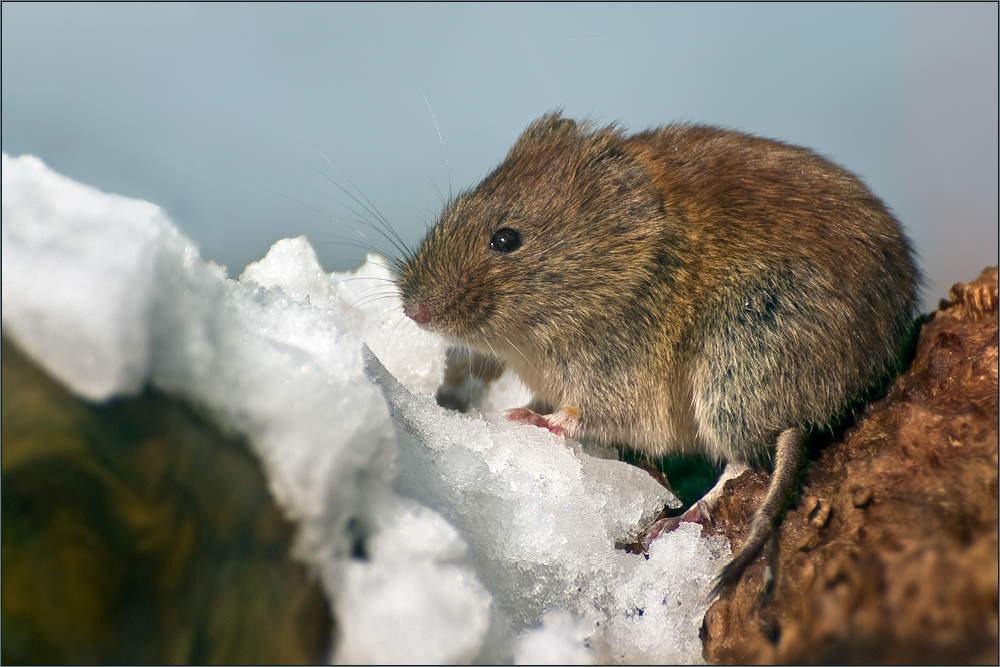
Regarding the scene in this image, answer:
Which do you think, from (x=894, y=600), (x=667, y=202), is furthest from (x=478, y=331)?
(x=894, y=600)

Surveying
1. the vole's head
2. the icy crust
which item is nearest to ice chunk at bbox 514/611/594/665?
the icy crust

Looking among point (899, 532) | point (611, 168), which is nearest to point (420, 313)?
point (611, 168)

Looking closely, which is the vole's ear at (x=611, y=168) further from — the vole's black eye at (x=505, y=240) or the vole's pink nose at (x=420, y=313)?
the vole's pink nose at (x=420, y=313)

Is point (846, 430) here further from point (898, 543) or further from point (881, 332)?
point (898, 543)

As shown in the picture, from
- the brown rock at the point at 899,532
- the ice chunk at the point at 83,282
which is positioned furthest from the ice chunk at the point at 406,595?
the brown rock at the point at 899,532

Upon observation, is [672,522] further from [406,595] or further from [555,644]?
[406,595]
